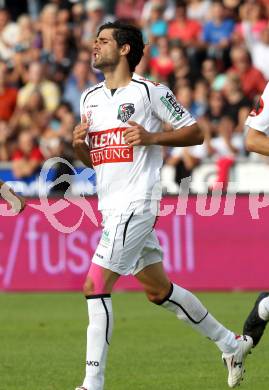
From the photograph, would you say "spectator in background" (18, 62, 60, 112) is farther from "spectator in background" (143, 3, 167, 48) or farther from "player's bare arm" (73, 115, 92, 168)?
"player's bare arm" (73, 115, 92, 168)

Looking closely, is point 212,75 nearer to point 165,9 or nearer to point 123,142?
point 165,9

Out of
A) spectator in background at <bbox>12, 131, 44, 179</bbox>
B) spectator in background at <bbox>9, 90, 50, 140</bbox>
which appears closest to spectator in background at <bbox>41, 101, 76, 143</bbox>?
spectator in background at <bbox>9, 90, 50, 140</bbox>

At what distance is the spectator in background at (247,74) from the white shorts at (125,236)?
11.7 m

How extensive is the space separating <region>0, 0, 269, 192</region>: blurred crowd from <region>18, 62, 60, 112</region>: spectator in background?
0.02 metres

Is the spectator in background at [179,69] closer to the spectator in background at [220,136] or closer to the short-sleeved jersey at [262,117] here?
the spectator in background at [220,136]

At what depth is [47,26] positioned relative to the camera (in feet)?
72.4

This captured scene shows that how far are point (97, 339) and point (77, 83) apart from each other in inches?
522

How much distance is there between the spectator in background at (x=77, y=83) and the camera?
67.3 feet

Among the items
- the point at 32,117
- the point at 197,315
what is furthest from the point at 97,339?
the point at 32,117

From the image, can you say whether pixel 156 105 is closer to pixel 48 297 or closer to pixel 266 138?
pixel 266 138

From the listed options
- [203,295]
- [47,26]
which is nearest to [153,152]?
[203,295]

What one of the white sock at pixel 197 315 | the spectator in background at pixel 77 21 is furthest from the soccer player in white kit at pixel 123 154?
the spectator in background at pixel 77 21

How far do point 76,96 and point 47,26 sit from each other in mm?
2021

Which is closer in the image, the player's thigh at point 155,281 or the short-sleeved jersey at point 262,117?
the short-sleeved jersey at point 262,117
